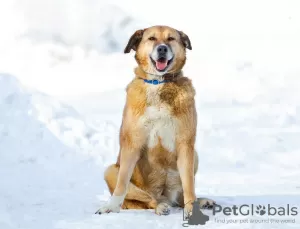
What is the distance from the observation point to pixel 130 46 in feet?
20.5

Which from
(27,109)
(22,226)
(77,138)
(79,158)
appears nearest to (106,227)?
(22,226)

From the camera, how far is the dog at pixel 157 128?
6.02 metres

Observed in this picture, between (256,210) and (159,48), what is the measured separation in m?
2.06

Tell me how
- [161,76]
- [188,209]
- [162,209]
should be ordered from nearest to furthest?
[188,209] → [162,209] → [161,76]

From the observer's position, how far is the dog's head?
600 cm

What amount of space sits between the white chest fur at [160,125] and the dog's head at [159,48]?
0.42 metres

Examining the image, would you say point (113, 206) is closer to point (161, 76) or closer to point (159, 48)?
point (161, 76)

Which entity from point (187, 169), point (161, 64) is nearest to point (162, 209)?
point (187, 169)

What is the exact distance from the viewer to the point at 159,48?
233 inches

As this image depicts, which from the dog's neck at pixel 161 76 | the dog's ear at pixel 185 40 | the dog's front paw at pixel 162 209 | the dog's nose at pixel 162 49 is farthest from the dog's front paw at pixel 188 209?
the dog's ear at pixel 185 40

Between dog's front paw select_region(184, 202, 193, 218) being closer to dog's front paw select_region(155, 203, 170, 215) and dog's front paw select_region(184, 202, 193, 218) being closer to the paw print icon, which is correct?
dog's front paw select_region(155, 203, 170, 215)

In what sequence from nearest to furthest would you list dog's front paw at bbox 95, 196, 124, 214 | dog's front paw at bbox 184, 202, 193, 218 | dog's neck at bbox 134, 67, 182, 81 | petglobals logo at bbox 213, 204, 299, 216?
dog's front paw at bbox 184, 202, 193, 218 → petglobals logo at bbox 213, 204, 299, 216 → dog's front paw at bbox 95, 196, 124, 214 → dog's neck at bbox 134, 67, 182, 81

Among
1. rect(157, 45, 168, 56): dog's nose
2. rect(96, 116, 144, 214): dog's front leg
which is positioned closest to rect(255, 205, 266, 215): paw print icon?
rect(96, 116, 144, 214): dog's front leg

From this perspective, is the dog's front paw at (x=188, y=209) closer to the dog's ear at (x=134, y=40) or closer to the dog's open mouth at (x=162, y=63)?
the dog's open mouth at (x=162, y=63)
